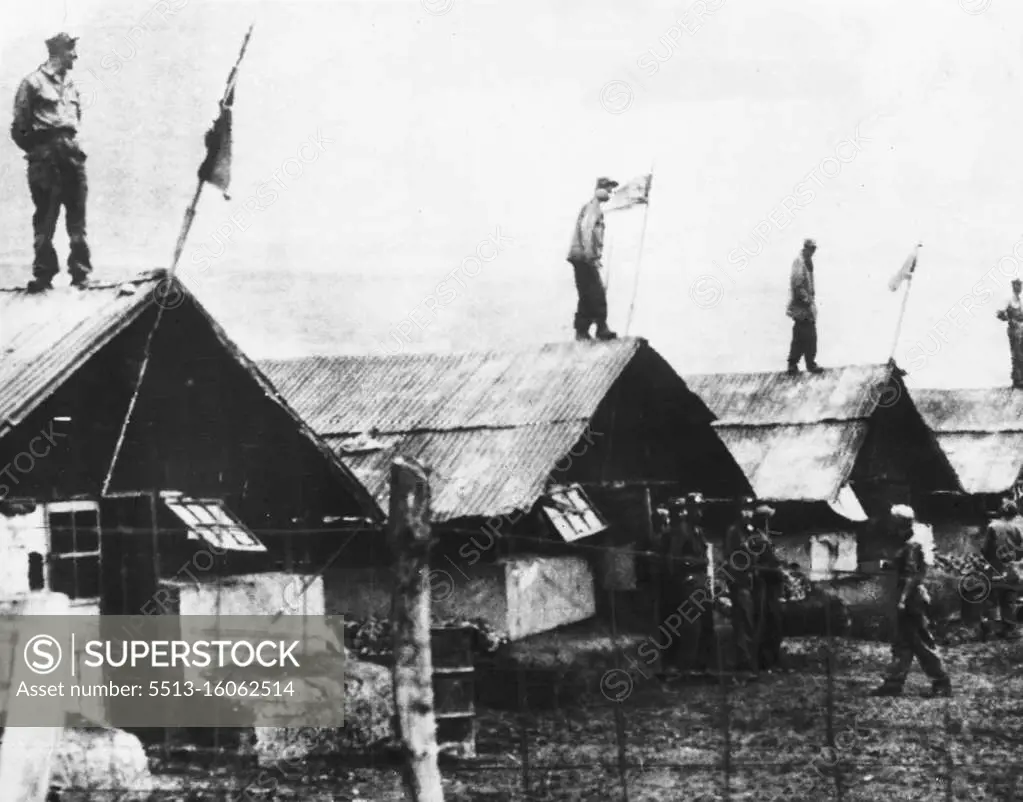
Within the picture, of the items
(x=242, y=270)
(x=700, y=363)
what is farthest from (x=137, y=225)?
(x=700, y=363)

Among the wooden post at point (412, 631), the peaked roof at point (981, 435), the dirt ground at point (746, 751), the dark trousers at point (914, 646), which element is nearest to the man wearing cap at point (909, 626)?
the dark trousers at point (914, 646)

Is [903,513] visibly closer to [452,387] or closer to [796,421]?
[796,421]

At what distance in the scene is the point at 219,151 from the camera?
1004cm

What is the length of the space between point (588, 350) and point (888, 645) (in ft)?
11.1

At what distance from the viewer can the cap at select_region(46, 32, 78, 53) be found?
10.4 m

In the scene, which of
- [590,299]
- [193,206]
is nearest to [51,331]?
[193,206]

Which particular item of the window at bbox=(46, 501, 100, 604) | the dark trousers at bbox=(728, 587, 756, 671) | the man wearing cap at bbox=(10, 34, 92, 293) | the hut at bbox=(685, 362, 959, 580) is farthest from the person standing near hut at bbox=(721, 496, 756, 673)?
the man wearing cap at bbox=(10, 34, 92, 293)

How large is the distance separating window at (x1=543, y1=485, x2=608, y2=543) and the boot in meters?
2.85

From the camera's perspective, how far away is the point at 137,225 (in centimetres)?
1077

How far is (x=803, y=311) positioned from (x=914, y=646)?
282cm

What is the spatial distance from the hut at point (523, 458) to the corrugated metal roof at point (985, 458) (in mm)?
2092

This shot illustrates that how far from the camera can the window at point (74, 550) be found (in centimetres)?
936

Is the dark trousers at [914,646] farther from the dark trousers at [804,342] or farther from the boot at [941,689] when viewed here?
the dark trousers at [804,342]

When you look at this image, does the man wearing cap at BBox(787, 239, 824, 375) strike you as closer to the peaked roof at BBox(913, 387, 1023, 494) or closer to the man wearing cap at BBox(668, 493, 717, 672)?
the peaked roof at BBox(913, 387, 1023, 494)
